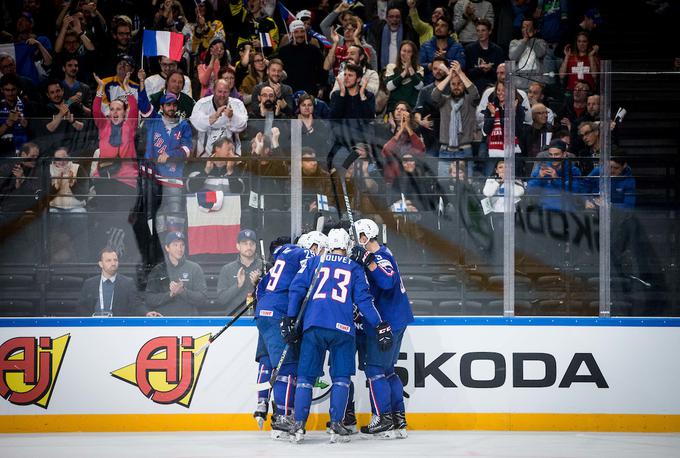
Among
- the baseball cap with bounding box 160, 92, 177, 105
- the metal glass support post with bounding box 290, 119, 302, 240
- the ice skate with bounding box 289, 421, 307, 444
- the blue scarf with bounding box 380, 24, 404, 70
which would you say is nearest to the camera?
the ice skate with bounding box 289, 421, 307, 444

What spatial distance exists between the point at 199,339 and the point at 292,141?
1.54m

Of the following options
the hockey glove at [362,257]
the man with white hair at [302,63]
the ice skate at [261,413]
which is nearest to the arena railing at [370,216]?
the hockey glove at [362,257]

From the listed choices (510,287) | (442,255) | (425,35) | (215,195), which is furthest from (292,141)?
(425,35)

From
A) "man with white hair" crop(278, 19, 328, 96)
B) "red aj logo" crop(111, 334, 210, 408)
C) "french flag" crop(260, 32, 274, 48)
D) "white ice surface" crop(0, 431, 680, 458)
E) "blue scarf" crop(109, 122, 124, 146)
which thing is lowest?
"white ice surface" crop(0, 431, 680, 458)

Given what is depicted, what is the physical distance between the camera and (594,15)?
1041cm

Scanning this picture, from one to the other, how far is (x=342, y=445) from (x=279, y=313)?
39.0 inches

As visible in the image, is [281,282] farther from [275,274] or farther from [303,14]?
[303,14]

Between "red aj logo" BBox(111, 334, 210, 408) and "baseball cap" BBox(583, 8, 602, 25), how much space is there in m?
5.28

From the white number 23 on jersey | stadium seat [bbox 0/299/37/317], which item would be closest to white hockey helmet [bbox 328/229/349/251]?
the white number 23 on jersey

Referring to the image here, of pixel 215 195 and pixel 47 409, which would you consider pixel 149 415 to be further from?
pixel 215 195

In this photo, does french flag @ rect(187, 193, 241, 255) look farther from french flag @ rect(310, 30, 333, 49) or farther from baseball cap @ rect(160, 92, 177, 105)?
french flag @ rect(310, 30, 333, 49)

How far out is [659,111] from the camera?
24.0ft

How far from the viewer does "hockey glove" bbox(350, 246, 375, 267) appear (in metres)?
6.92

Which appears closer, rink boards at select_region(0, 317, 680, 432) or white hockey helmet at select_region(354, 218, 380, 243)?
white hockey helmet at select_region(354, 218, 380, 243)
